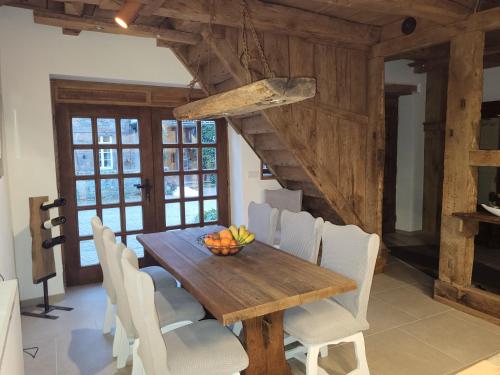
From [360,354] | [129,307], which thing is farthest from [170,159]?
[360,354]

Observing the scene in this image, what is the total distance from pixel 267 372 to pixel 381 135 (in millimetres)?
2854

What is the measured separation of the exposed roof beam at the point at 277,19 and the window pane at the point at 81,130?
6.09ft

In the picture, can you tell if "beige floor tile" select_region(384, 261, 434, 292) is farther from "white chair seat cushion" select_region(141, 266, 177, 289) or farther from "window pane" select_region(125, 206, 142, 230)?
"window pane" select_region(125, 206, 142, 230)

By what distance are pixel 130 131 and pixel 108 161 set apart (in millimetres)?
422

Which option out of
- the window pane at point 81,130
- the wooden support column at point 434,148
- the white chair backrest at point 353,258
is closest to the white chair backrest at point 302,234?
the white chair backrest at point 353,258

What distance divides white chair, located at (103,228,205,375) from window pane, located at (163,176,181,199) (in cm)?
191

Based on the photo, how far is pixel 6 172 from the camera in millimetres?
3369

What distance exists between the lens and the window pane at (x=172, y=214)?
4613 millimetres

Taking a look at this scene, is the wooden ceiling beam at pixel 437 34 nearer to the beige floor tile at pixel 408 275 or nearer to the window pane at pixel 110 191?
the beige floor tile at pixel 408 275

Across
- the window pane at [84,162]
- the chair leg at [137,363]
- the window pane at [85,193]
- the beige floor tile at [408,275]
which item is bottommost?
the beige floor tile at [408,275]

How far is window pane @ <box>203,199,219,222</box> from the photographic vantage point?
191 inches

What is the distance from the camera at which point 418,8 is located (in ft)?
9.57

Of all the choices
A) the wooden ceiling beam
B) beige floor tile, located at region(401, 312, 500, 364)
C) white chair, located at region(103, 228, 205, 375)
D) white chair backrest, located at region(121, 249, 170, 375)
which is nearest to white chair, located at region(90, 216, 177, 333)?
white chair, located at region(103, 228, 205, 375)

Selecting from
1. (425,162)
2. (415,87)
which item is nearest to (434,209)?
(425,162)
